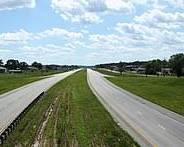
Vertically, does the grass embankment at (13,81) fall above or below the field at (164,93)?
below

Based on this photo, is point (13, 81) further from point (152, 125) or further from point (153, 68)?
point (153, 68)

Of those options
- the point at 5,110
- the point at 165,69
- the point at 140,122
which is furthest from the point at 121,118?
the point at 165,69

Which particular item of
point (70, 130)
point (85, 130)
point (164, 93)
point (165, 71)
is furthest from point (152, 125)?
point (165, 71)

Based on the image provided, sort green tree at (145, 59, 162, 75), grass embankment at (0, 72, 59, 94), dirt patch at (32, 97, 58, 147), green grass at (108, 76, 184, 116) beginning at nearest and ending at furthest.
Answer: dirt patch at (32, 97, 58, 147)
green grass at (108, 76, 184, 116)
grass embankment at (0, 72, 59, 94)
green tree at (145, 59, 162, 75)

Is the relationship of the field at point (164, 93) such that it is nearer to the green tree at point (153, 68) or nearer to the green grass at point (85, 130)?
the green grass at point (85, 130)

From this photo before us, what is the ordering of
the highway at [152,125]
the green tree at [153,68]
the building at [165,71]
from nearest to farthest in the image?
the highway at [152,125]
the building at [165,71]
the green tree at [153,68]

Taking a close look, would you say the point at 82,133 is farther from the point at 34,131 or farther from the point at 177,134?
the point at 177,134

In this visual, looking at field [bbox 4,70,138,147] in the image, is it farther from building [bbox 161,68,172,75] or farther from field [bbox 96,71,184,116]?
building [bbox 161,68,172,75]

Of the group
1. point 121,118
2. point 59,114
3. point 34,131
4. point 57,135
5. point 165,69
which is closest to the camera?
point 57,135

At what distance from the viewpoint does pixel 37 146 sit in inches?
718

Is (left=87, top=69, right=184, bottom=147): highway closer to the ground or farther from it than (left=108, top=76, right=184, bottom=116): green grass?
farther from it

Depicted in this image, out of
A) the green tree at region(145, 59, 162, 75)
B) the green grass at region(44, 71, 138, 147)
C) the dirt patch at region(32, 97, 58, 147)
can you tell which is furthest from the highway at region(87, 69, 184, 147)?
the green tree at region(145, 59, 162, 75)

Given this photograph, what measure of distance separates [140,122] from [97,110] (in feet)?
24.7

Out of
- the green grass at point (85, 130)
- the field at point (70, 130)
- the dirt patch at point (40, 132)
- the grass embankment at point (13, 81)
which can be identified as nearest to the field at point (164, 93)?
the green grass at point (85, 130)
